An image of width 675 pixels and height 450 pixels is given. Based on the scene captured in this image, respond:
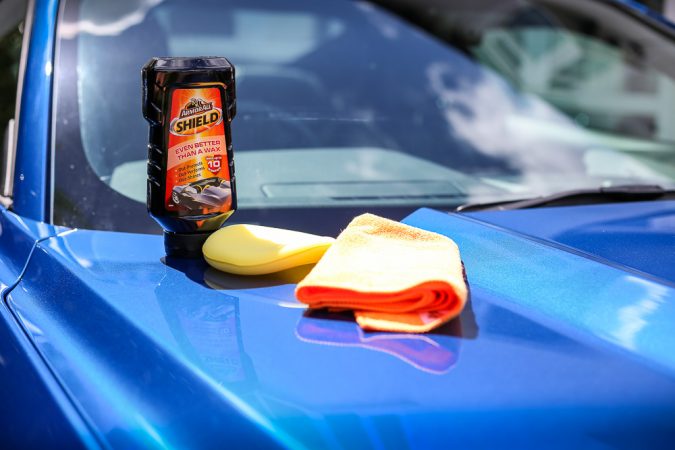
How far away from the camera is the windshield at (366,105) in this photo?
160cm

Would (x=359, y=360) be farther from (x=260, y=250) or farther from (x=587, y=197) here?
(x=587, y=197)

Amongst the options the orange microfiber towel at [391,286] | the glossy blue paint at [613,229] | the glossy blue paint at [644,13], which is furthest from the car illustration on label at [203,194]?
the glossy blue paint at [644,13]

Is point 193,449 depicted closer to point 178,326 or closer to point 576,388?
point 178,326

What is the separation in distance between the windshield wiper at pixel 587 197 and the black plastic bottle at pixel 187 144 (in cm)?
51

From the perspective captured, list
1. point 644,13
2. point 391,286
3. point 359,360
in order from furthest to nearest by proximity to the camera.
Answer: point 644,13, point 391,286, point 359,360

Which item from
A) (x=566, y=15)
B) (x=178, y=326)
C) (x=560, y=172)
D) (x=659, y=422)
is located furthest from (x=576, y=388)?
(x=566, y=15)

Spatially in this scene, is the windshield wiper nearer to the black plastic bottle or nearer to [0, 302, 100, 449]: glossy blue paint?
the black plastic bottle

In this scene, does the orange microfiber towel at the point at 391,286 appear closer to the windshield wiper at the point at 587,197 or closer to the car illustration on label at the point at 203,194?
the car illustration on label at the point at 203,194

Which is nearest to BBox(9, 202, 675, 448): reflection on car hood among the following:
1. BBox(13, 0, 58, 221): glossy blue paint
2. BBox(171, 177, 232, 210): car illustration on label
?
BBox(171, 177, 232, 210): car illustration on label

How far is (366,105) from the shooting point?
6.84ft

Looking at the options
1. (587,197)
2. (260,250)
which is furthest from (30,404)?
(587,197)

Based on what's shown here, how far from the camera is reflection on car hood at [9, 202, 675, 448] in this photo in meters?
0.81

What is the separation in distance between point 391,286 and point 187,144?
43 centimetres

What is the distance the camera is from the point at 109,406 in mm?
942
